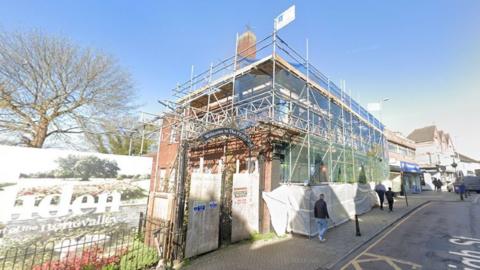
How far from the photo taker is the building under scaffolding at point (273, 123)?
954 cm

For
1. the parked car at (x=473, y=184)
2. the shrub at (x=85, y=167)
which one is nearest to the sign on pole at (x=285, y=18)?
the shrub at (x=85, y=167)

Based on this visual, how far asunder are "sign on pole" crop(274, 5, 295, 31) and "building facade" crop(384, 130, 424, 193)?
19754 mm

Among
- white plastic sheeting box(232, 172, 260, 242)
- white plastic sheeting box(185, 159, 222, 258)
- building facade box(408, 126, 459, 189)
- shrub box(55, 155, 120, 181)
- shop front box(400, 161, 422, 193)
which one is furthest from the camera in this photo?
building facade box(408, 126, 459, 189)

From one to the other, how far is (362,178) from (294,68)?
412 inches

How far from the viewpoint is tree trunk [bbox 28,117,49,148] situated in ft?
44.4

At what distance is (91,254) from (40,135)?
11.7m

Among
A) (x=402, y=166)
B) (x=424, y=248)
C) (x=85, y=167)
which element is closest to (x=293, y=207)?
(x=424, y=248)

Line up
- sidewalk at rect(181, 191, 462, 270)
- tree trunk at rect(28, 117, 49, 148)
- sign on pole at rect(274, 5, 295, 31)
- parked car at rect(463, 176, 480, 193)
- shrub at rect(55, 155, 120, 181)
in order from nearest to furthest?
sidewalk at rect(181, 191, 462, 270) → shrub at rect(55, 155, 120, 181) → sign on pole at rect(274, 5, 295, 31) → tree trunk at rect(28, 117, 49, 148) → parked car at rect(463, 176, 480, 193)

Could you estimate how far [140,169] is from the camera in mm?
7695

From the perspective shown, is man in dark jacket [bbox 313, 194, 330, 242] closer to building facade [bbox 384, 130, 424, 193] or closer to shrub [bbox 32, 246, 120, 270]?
shrub [bbox 32, 246, 120, 270]

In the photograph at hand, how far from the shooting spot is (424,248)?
700 cm

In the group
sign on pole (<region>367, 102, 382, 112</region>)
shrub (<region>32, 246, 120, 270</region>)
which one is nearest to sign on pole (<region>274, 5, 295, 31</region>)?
shrub (<region>32, 246, 120, 270</region>)

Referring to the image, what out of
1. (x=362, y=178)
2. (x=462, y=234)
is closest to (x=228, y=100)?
(x=362, y=178)

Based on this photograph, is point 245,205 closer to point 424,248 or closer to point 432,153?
point 424,248
